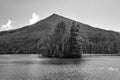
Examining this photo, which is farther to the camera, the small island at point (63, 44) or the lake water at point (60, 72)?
the small island at point (63, 44)

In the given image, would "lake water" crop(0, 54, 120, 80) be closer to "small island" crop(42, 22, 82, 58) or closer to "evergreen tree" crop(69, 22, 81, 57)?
"evergreen tree" crop(69, 22, 81, 57)

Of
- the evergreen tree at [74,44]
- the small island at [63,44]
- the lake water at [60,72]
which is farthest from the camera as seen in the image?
A: the small island at [63,44]

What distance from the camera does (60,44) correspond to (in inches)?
4779

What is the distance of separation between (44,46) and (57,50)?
13039 mm

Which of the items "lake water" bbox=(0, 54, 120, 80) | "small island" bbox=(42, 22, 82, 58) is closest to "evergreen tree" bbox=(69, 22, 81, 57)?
"small island" bbox=(42, 22, 82, 58)

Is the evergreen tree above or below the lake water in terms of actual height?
above

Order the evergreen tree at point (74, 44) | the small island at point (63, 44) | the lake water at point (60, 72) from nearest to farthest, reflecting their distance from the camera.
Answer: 1. the lake water at point (60, 72)
2. the evergreen tree at point (74, 44)
3. the small island at point (63, 44)

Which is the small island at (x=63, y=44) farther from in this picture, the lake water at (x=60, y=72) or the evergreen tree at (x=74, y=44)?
the lake water at (x=60, y=72)

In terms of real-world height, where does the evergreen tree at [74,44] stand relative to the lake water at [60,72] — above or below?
above

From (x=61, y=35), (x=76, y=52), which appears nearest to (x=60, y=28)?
(x=61, y=35)

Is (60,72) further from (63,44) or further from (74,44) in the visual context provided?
(63,44)

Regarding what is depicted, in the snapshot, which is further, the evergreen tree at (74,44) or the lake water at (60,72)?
the evergreen tree at (74,44)

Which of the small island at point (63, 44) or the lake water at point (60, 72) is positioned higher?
the small island at point (63, 44)

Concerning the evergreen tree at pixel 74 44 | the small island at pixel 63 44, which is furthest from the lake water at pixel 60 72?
the small island at pixel 63 44
